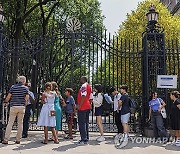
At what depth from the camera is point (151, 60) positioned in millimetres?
10617

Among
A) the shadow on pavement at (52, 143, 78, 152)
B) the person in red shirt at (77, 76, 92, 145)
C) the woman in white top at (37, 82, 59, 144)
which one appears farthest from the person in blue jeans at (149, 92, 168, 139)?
the woman in white top at (37, 82, 59, 144)

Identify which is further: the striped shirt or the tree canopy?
the tree canopy

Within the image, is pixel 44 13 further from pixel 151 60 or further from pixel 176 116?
pixel 176 116

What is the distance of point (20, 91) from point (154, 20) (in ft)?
18.6

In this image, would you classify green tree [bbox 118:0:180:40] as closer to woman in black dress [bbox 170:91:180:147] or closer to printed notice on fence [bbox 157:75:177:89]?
printed notice on fence [bbox 157:75:177:89]

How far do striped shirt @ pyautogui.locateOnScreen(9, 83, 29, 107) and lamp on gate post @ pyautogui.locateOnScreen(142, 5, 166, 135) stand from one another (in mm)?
4383

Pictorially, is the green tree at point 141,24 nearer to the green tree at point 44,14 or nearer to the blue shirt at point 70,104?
the green tree at point 44,14

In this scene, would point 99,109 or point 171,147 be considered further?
point 99,109

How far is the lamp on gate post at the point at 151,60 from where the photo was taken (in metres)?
10.4

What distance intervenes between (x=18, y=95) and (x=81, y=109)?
178cm

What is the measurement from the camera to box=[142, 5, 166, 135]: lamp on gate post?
10383 millimetres

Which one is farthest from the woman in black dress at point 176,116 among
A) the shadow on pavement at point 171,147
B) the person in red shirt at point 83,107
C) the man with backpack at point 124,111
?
the person in red shirt at point 83,107

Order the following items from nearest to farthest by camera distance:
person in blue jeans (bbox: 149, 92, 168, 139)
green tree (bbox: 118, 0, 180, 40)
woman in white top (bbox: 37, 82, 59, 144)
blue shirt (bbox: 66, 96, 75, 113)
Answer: woman in white top (bbox: 37, 82, 59, 144) < person in blue jeans (bbox: 149, 92, 168, 139) < blue shirt (bbox: 66, 96, 75, 113) < green tree (bbox: 118, 0, 180, 40)

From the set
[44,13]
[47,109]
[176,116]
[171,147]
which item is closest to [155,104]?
[176,116]
